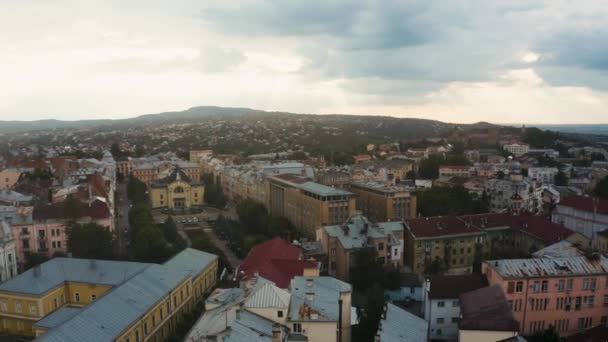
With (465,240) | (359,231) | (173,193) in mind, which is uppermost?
(359,231)

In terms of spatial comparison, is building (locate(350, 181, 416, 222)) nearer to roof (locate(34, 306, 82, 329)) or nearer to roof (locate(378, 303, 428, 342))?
→ roof (locate(378, 303, 428, 342))

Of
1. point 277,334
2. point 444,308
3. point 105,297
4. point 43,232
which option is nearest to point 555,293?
point 444,308

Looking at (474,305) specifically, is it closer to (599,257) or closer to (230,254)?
(599,257)

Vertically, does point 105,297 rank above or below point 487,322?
below

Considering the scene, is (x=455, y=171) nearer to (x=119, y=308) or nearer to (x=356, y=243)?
(x=356, y=243)

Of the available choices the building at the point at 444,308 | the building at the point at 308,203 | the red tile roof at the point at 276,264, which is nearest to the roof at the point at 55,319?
the red tile roof at the point at 276,264

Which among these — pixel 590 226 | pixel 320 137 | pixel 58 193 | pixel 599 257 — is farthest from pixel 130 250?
pixel 320 137

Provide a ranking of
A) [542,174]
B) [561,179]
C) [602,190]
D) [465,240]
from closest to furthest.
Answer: [465,240]
[602,190]
[561,179]
[542,174]
